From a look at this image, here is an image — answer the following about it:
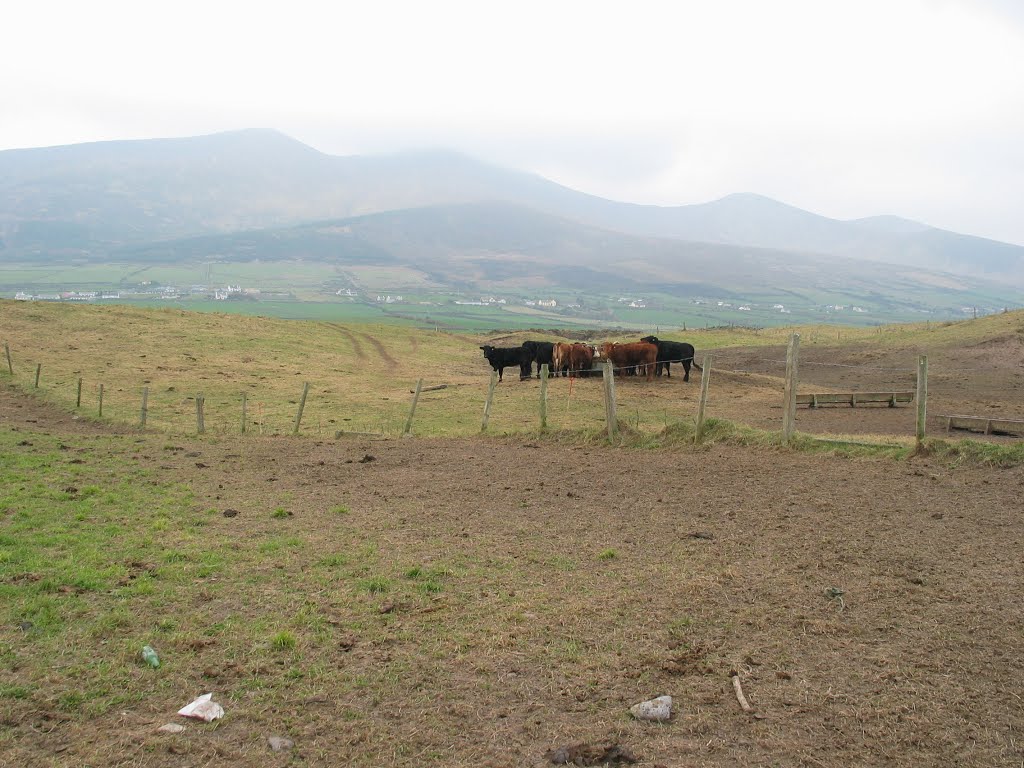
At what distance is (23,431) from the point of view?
63.7 ft

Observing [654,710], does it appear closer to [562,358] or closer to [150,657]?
[150,657]

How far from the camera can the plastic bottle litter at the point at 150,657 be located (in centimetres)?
640

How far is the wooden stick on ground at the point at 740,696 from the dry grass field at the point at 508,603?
58 mm

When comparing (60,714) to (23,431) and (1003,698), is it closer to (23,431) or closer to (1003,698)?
(1003,698)

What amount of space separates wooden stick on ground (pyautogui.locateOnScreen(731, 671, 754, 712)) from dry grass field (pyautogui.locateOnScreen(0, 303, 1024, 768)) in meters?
0.06

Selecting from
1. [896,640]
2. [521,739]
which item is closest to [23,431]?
[521,739]

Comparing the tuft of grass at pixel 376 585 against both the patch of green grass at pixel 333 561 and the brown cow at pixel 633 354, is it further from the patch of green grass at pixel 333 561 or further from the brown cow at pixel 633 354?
the brown cow at pixel 633 354

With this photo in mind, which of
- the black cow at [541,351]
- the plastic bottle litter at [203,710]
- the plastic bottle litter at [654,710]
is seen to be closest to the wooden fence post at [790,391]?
the plastic bottle litter at [654,710]

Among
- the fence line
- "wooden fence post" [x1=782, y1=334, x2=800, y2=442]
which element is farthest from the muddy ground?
the fence line

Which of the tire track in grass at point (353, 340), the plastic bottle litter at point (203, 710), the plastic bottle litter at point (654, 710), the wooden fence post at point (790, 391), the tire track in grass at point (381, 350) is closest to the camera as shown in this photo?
the plastic bottle litter at point (654, 710)

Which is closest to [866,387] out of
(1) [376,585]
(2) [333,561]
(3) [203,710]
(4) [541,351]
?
(4) [541,351]

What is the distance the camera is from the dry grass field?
536 cm

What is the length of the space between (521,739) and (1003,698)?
12.0 ft

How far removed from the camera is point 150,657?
6.47 meters
